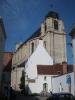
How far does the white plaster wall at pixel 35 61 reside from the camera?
184 ft

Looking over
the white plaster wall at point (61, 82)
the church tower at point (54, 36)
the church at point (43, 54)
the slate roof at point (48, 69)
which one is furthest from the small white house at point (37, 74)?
the church tower at point (54, 36)

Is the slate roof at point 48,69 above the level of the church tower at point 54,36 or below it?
below

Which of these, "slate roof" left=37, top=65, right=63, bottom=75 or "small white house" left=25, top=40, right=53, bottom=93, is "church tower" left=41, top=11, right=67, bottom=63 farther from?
"slate roof" left=37, top=65, right=63, bottom=75

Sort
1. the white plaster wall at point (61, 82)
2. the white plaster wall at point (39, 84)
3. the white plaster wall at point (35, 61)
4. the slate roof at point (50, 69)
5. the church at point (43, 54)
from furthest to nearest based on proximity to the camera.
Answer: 1. the white plaster wall at point (35, 61)
2. the slate roof at point (50, 69)
3. the church at point (43, 54)
4. the white plaster wall at point (39, 84)
5. the white plaster wall at point (61, 82)

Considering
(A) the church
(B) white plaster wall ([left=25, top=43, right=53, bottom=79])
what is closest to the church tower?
(A) the church

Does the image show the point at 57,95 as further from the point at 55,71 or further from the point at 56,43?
the point at 56,43

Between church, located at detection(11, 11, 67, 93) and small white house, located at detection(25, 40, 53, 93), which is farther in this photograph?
church, located at detection(11, 11, 67, 93)

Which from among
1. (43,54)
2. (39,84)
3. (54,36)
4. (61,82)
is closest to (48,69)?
(39,84)

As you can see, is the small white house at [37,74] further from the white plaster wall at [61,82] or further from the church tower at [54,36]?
the church tower at [54,36]

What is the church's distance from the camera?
52.8m

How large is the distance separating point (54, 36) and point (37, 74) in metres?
22.2

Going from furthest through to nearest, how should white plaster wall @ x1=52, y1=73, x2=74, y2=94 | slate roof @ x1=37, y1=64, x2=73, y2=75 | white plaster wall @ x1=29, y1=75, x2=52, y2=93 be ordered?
slate roof @ x1=37, y1=64, x2=73, y2=75, white plaster wall @ x1=29, y1=75, x2=52, y2=93, white plaster wall @ x1=52, y1=73, x2=74, y2=94

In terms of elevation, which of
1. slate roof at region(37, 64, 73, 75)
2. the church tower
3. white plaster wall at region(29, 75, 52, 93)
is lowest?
white plaster wall at region(29, 75, 52, 93)

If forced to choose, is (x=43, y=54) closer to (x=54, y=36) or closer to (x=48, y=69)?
(x=48, y=69)
